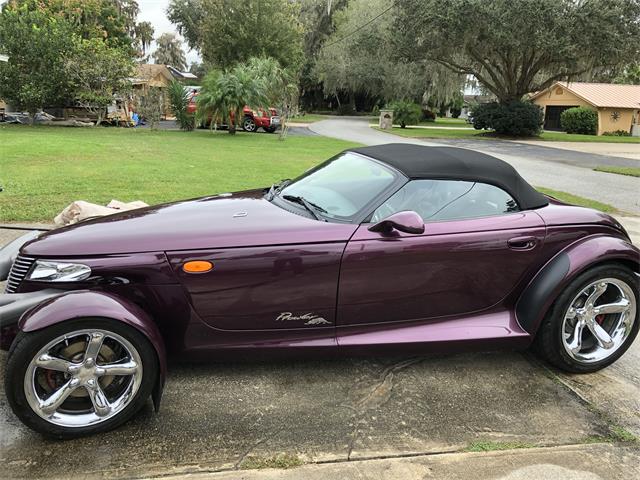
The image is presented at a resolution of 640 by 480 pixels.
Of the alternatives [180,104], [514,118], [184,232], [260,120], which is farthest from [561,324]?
[514,118]

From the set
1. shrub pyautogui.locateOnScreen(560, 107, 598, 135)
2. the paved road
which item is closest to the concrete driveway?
the paved road

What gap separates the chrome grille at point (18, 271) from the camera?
2920 millimetres

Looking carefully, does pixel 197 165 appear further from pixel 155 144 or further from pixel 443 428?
pixel 443 428

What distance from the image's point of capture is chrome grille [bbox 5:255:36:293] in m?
2.92

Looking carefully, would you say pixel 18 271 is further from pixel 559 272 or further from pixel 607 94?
pixel 607 94

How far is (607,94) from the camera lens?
40500 mm

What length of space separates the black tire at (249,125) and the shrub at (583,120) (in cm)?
2520

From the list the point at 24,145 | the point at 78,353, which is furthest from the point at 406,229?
the point at 24,145

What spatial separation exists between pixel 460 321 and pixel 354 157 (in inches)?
58.9

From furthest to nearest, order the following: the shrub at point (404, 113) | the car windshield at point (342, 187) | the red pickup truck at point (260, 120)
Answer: the shrub at point (404, 113), the red pickup truck at point (260, 120), the car windshield at point (342, 187)

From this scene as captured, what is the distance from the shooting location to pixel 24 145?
14.6 metres

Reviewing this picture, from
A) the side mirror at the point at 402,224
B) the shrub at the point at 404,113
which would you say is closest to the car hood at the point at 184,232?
the side mirror at the point at 402,224

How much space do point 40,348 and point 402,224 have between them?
1956 millimetres

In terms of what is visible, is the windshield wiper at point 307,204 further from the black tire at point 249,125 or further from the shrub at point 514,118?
the shrub at point 514,118
